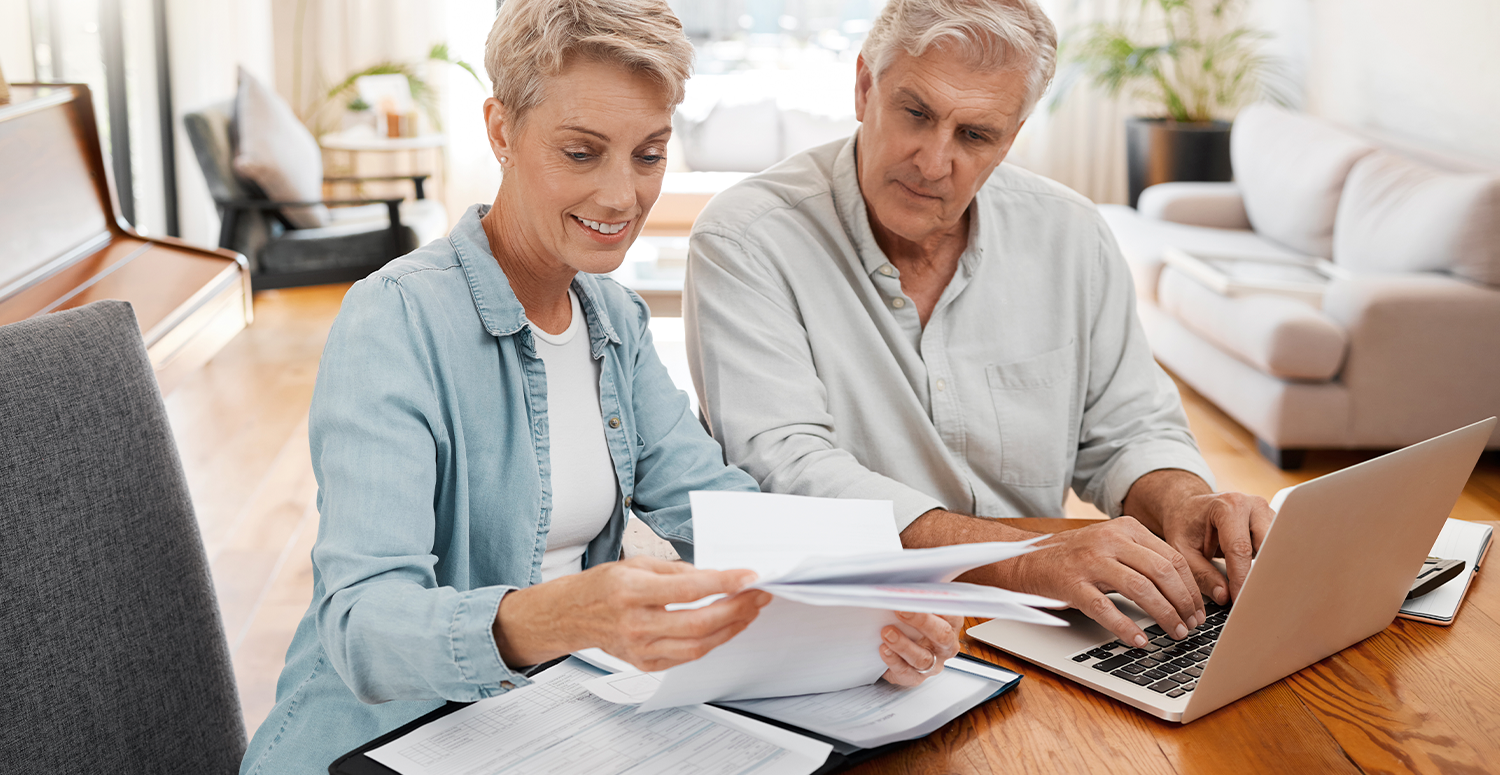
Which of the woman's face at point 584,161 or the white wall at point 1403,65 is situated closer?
the woman's face at point 584,161

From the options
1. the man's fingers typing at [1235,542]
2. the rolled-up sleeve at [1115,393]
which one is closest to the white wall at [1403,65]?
the rolled-up sleeve at [1115,393]

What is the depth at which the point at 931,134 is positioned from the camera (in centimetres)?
138

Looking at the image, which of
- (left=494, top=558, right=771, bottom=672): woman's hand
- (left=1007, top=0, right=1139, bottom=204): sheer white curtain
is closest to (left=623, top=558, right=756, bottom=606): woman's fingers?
(left=494, top=558, right=771, bottom=672): woman's hand

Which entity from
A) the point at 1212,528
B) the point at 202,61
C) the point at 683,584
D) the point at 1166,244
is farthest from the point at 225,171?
the point at 683,584

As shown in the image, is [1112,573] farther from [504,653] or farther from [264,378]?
[264,378]

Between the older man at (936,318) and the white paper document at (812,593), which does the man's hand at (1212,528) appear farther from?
the white paper document at (812,593)

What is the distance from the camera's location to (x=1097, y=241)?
1.58m

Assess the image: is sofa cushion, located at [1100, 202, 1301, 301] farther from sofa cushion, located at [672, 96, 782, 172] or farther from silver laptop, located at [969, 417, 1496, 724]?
silver laptop, located at [969, 417, 1496, 724]

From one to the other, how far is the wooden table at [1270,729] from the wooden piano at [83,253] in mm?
1696

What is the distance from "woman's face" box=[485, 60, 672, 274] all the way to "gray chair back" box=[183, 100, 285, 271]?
3.96 metres

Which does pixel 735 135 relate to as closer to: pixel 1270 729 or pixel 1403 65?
pixel 1403 65

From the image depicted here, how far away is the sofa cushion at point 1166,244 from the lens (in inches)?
167

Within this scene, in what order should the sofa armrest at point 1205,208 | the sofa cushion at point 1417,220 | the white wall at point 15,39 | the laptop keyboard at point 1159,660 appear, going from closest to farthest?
the laptop keyboard at point 1159,660
the sofa cushion at point 1417,220
the white wall at point 15,39
the sofa armrest at point 1205,208

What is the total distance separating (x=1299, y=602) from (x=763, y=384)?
2.13 feet
